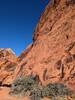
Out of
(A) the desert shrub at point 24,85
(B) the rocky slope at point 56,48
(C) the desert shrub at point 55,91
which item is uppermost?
(B) the rocky slope at point 56,48

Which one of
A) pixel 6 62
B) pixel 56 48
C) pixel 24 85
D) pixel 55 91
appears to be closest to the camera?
pixel 55 91

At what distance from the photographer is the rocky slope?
16.1m

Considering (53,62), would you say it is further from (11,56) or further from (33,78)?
(11,56)

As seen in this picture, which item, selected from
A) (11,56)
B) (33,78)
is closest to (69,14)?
(33,78)

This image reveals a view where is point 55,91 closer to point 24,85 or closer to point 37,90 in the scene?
point 37,90

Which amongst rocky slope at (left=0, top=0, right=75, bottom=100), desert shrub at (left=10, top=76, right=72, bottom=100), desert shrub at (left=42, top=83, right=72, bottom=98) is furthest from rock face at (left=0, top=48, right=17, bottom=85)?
desert shrub at (left=42, top=83, right=72, bottom=98)

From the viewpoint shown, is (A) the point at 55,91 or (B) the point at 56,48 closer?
(A) the point at 55,91

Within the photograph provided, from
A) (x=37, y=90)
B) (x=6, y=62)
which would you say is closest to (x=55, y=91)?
(x=37, y=90)

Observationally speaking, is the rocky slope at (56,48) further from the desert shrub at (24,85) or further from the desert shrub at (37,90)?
the desert shrub at (24,85)

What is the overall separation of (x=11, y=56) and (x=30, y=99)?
25.2 metres

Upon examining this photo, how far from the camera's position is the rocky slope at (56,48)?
16141 mm

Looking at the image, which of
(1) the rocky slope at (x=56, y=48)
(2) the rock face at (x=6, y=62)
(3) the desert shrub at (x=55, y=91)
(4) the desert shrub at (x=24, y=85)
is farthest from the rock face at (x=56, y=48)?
(2) the rock face at (x=6, y=62)

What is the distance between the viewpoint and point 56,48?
743 inches

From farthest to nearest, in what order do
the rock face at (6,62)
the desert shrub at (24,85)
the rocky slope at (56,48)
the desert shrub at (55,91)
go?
the rock face at (6,62) → the rocky slope at (56,48) → the desert shrub at (24,85) → the desert shrub at (55,91)
